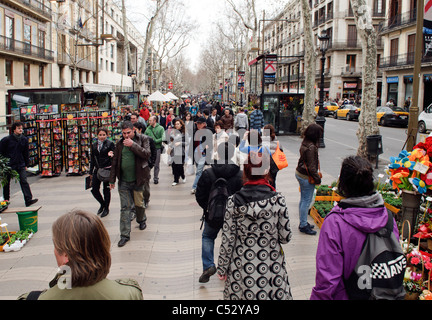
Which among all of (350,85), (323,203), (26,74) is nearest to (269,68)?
(323,203)

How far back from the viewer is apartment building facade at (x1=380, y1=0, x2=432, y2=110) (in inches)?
1373

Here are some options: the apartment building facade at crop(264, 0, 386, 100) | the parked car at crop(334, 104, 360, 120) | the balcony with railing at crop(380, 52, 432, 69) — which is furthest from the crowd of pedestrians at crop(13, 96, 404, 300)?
the apartment building facade at crop(264, 0, 386, 100)

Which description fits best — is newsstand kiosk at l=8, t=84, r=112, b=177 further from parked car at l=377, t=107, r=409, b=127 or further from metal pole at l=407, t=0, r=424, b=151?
parked car at l=377, t=107, r=409, b=127

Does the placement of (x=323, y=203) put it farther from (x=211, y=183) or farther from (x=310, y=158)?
(x=211, y=183)

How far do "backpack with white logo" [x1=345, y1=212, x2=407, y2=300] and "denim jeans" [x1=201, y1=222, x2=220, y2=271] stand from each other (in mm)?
2215

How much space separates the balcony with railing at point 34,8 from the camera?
99.3 ft

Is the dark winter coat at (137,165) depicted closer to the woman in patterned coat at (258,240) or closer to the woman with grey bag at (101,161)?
the woman with grey bag at (101,161)

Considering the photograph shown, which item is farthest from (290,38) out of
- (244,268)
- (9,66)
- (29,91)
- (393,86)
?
(244,268)

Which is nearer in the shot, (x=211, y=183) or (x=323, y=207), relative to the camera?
(x=211, y=183)

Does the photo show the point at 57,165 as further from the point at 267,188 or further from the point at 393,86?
the point at 393,86

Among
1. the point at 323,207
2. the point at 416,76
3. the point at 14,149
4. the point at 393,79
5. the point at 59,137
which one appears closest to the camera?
the point at 323,207

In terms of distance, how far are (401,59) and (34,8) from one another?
33218 mm

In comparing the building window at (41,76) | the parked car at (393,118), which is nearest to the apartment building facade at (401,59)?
the parked car at (393,118)

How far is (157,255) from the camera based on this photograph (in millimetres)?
5637
